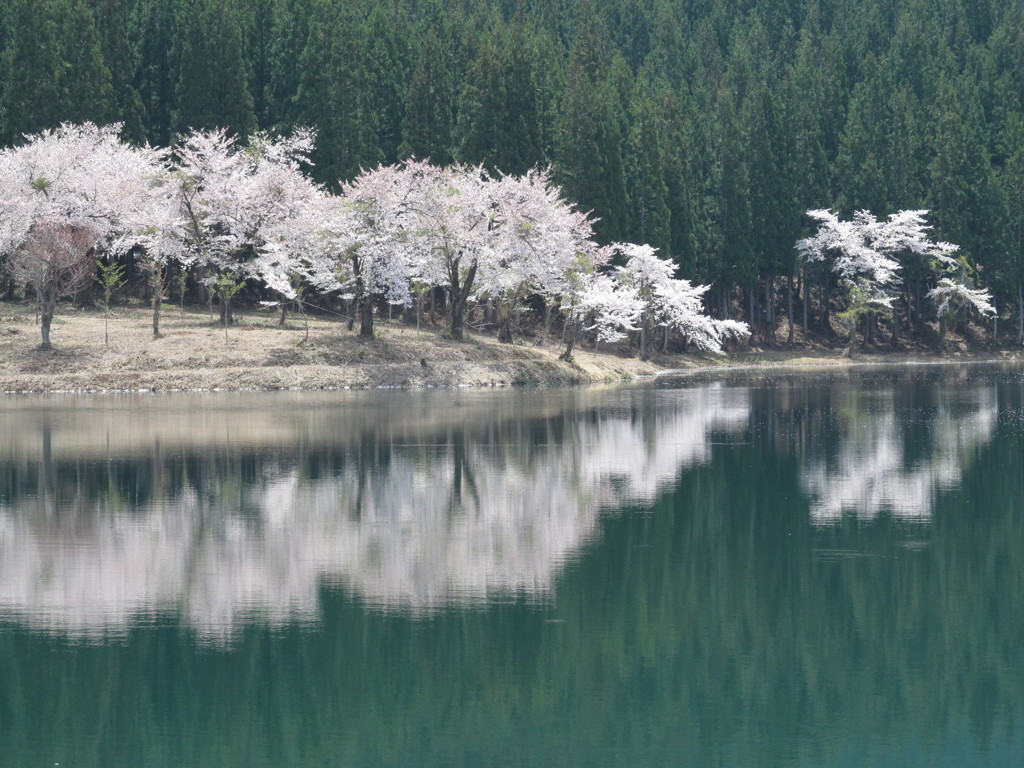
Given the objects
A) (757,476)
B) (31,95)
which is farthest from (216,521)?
(31,95)

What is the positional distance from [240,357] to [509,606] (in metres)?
41.9

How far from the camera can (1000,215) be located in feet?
302

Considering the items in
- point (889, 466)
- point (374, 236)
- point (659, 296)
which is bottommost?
point (889, 466)

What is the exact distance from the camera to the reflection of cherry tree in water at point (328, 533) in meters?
15.8

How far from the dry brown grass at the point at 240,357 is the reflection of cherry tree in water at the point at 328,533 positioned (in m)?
23.2

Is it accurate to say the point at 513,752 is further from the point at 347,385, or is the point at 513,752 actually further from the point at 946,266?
the point at 946,266

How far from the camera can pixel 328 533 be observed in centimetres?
2003

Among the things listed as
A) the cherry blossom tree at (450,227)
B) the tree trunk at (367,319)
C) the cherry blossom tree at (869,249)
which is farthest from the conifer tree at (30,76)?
the cherry blossom tree at (869,249)

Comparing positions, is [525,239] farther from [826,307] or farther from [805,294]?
[826,307]

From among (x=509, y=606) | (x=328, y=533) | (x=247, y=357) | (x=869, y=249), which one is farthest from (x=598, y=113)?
(x=509, y=606)

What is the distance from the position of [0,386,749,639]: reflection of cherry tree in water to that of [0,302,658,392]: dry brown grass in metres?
23.2

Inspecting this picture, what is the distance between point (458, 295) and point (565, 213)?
21.0 ft

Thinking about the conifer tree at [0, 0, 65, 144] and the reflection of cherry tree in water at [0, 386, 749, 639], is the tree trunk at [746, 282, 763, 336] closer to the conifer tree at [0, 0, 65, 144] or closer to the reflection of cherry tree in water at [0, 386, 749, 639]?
the conifer tree at [0, 0, 65, 144]

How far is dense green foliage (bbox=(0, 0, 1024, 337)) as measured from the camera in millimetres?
74812
